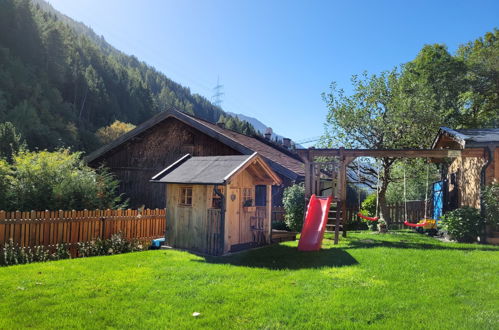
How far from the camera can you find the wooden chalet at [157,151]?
18188mm

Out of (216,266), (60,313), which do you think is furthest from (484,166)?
(60,313)

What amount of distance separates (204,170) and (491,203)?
30.5 feet

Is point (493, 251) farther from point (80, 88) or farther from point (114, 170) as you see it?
point (80, 88)

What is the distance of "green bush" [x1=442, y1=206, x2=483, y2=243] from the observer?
40.5 ft

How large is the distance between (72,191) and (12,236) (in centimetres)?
291

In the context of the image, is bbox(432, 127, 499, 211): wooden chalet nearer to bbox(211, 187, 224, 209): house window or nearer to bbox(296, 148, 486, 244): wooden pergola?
bbox(296, 148, 486, 244): wooden pergola

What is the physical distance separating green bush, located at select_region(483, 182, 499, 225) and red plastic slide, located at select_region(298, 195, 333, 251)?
5279mm

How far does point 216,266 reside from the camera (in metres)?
8.30

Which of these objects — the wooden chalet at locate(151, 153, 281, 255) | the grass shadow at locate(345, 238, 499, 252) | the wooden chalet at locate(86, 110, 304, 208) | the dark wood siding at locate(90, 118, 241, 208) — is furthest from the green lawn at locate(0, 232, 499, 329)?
the dark wood siding at locate(90, 118, 241, 208)

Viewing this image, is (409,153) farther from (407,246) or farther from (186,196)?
(186,196)

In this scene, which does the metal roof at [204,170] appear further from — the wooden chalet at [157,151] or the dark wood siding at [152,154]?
the dark wood siding at [152,154]

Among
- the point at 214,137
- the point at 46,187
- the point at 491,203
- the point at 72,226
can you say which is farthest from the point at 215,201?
the point at 491,203

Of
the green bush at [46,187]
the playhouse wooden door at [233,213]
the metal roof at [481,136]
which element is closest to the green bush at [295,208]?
the playhouse wooden door at [233,213]

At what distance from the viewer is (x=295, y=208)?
1588cm
